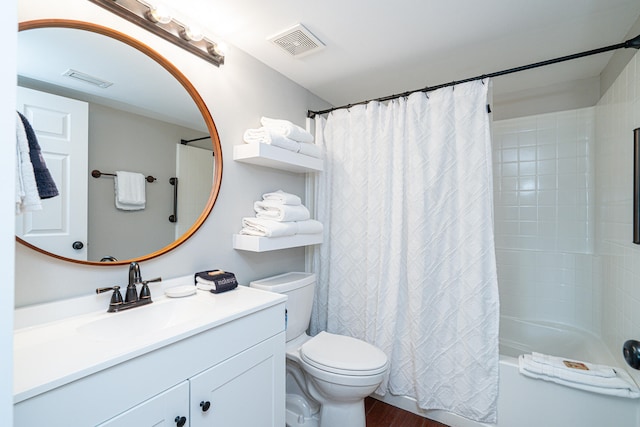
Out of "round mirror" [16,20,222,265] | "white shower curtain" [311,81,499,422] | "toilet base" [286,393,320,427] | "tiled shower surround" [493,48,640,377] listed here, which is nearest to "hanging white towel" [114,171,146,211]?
"round mirror" [16,20,222,265]

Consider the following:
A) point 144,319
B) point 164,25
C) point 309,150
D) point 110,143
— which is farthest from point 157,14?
point 144,319

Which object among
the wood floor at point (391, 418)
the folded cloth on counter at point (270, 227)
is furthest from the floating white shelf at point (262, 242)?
the wood floor at point (391, 418)

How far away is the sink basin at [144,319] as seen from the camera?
0.98m

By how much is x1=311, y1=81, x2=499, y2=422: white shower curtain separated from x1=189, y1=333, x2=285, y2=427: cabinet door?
83 centimetres

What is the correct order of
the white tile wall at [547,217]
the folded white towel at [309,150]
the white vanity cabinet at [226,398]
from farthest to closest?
1. the white tile wall at [547,217]
2. the folded white towel at [309,150]
3. the white vanity cabinet at [226,398]

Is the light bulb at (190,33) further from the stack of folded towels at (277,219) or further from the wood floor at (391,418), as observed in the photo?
the wood floor at (391,418)

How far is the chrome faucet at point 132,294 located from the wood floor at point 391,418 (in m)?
1.45

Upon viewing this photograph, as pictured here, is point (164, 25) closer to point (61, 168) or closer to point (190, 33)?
point (190, 33)

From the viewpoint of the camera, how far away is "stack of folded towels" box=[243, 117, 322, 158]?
164 cm

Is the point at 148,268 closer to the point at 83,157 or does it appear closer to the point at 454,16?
the point at 83,157

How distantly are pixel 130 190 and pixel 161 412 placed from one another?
889mm

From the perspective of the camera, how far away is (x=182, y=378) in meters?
0.90

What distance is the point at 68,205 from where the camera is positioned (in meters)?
1.08

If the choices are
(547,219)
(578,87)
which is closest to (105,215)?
(547,219)
